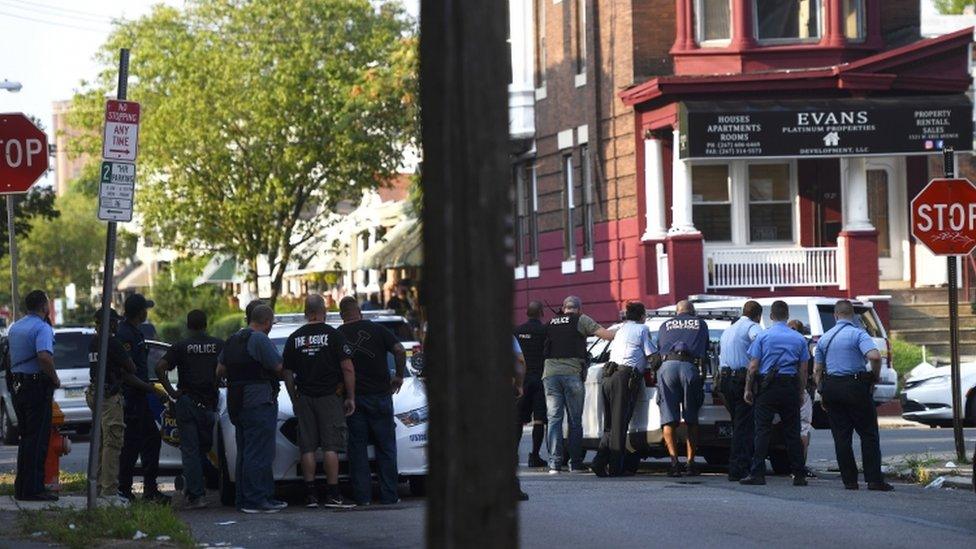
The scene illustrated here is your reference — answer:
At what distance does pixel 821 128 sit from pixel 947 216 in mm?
14123

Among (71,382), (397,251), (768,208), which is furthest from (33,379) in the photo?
(397,251)

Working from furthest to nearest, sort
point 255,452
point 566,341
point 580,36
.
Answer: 1. point 580,36
2. point 566,341
3. point 255,452

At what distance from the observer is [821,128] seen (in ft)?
109

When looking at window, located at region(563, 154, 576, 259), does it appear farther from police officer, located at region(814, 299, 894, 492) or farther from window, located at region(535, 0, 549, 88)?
police officer, located at region(814, 299, 894, 492)

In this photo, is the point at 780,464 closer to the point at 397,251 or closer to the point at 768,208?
the point at 768,208

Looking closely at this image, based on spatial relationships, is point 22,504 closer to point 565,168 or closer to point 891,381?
point 891,381

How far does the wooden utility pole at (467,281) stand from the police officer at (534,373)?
547 inches

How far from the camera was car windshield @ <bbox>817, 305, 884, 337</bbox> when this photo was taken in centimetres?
2664

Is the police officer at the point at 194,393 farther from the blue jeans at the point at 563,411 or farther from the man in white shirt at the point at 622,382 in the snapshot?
the blue jeans at the point at 563,411

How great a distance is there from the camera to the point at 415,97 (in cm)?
4150

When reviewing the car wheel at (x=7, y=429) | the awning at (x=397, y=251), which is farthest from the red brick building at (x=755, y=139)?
the car wheel at (x=7, y=429)

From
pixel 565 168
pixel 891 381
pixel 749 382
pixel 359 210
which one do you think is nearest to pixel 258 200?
pixel 359 210

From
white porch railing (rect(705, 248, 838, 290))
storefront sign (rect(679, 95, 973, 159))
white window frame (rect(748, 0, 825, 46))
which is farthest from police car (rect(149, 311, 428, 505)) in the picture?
white window frame (rect(748, 0, 825, 46))

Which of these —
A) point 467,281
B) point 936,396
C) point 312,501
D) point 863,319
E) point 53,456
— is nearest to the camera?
point 467,281
